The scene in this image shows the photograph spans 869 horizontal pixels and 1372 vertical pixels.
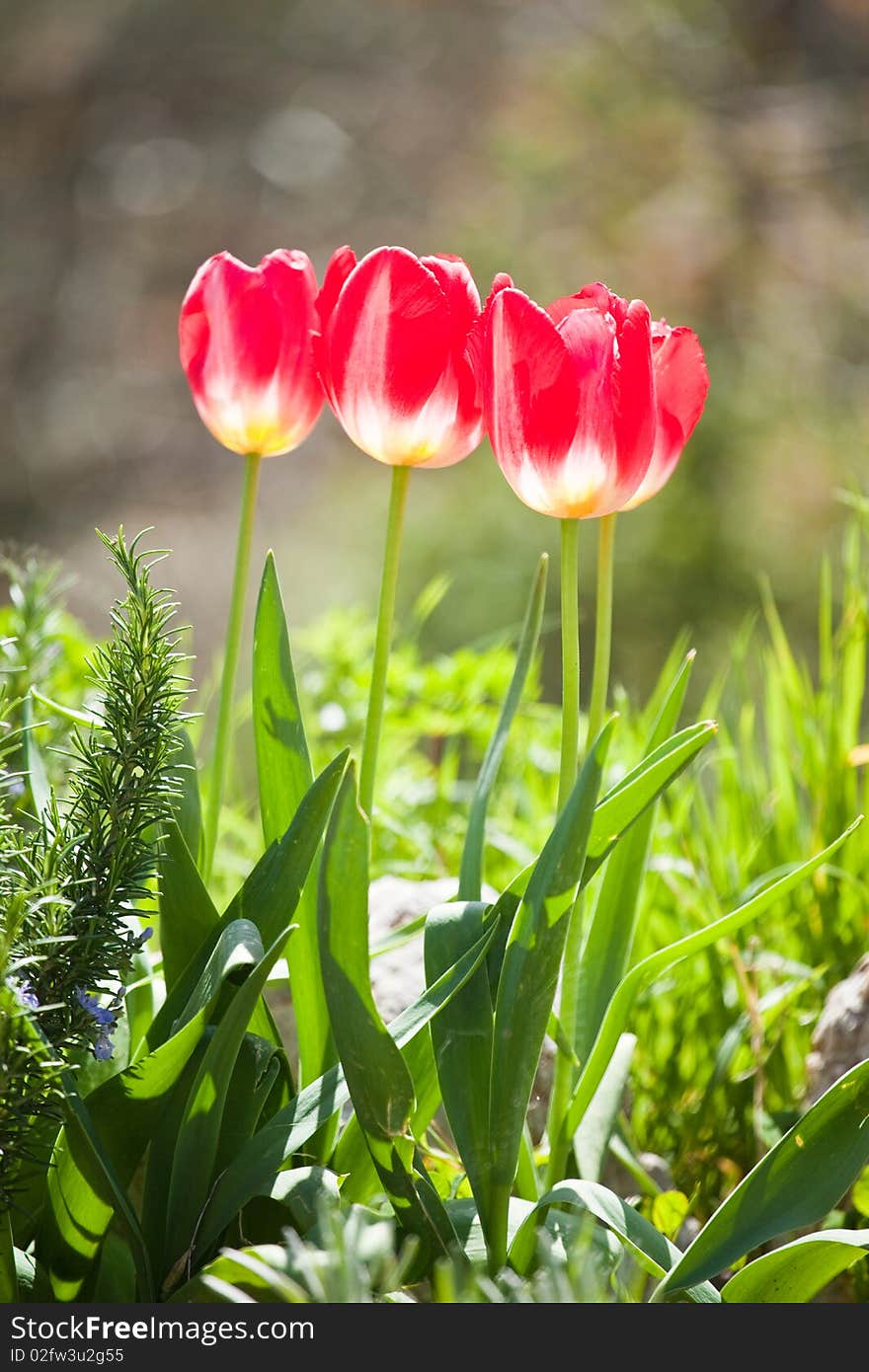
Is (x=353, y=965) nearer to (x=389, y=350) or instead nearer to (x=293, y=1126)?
(x=293, y=1126)

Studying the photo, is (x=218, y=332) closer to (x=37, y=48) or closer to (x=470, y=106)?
(x=470, y=106)

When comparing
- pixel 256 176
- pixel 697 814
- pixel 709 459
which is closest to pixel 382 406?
pixel 697 814

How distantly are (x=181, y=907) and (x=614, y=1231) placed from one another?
0.80 feet

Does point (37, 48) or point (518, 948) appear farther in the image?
point (37, 48)

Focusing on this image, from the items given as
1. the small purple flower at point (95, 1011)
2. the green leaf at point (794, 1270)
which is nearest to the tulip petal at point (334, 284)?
the small purple flower at point (95, 1011)

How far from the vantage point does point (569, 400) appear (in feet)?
1.84

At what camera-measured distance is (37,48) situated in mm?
5395

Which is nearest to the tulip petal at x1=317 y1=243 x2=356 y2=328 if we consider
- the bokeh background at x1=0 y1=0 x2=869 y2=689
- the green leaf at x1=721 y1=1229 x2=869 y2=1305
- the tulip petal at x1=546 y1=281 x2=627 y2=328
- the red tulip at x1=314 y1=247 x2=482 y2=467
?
the red tulip at x1=314 y1=247 x2=482 y2=467

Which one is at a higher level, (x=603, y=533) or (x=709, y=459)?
(x=709, y=459)

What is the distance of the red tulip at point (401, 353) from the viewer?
58 centimetres

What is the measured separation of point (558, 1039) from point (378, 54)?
551 centimetres

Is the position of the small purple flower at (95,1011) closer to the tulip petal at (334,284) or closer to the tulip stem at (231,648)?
the tulip stem at (231,648)

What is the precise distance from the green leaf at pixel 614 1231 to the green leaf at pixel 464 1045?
0.02 m

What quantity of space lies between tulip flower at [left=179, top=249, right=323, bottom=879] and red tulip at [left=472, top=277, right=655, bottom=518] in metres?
0.12
